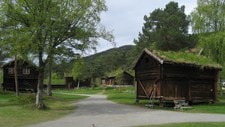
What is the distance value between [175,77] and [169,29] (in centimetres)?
4557

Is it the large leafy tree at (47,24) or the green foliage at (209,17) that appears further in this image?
the green foliage at (209,17)

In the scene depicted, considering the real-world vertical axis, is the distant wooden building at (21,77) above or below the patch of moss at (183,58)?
below

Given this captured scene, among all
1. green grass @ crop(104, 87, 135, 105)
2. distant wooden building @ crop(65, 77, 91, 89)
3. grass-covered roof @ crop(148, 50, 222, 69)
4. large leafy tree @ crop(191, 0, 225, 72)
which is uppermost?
large leafy tree @ crop(191, 0, 225, 72)

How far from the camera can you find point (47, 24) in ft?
98.2

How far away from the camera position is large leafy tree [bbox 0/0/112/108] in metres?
29.9

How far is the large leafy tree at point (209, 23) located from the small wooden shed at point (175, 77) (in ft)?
23.5

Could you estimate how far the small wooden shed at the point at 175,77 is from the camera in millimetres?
34344

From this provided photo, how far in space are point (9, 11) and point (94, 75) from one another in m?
90.2

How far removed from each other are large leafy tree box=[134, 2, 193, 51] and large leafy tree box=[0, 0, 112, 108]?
1822 inches

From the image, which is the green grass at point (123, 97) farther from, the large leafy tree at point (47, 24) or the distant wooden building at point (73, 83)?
the distant wooden building at point (73, 83)

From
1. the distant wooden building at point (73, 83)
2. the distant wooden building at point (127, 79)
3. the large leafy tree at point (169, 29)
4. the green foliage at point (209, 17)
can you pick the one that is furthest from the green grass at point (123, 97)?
the distant wooden building at point (73, 83)

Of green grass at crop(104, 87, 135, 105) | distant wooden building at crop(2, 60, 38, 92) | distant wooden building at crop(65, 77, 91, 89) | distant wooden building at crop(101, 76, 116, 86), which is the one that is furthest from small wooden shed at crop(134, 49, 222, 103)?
distant wooden building at crop(65, 77, 91, 89)

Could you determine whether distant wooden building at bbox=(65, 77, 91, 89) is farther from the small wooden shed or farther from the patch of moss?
the patch of moss

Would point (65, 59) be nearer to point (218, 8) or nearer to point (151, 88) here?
point (151, 88)
